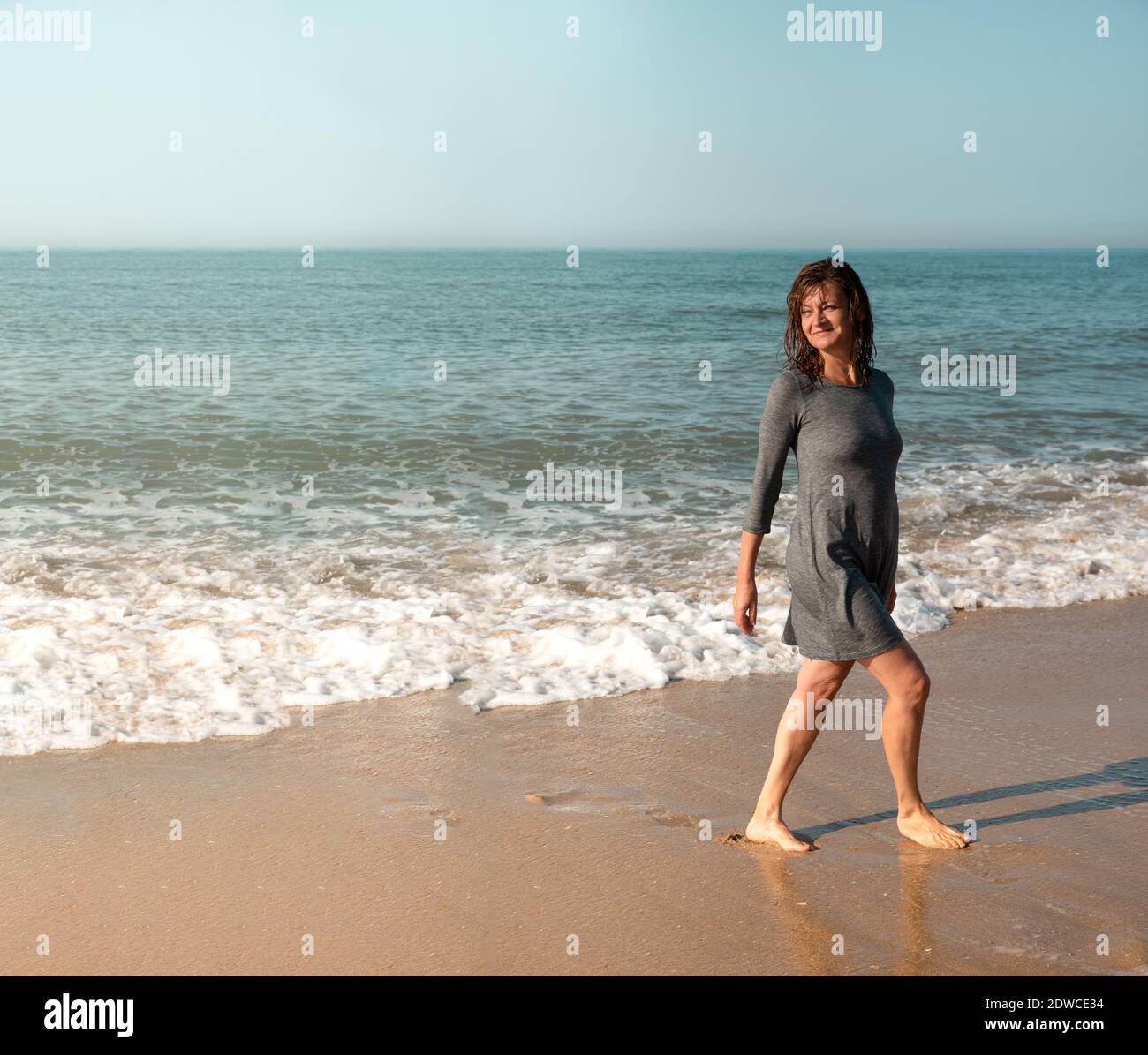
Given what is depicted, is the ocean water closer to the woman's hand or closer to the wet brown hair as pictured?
the woman's hand

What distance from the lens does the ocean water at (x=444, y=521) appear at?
17.4 feet

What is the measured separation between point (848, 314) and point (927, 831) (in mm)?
1701

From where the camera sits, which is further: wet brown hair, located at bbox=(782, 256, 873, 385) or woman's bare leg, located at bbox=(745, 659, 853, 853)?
woman's bare leg, located at bbox=(745, 659, 853, 853)

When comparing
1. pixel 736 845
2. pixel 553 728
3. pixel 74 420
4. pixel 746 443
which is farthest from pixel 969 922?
pixel 74 420

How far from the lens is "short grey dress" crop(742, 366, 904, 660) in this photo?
3.25 metres

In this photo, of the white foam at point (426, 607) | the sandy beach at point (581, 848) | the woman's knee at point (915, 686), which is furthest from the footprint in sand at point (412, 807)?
the woman's knee at point (915, 686)

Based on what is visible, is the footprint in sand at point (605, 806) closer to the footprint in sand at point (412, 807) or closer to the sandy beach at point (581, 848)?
the sandy beach at point (581, 848)

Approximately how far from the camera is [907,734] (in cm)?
347

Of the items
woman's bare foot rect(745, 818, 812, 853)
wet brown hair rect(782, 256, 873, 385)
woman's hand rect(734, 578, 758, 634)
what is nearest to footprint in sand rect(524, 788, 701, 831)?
woman's bare foot rect(745, 818, 812, 853)

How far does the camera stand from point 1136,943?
116 inches

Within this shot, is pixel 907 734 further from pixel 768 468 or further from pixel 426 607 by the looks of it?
pixel 426 607

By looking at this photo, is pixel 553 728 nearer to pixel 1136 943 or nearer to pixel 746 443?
pixel 1136 943

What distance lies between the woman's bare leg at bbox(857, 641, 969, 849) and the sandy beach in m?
0.06
